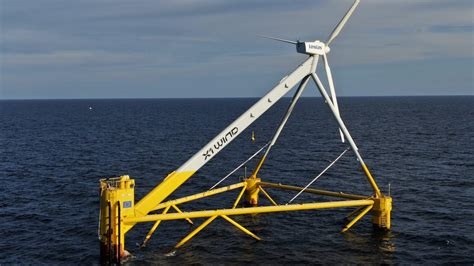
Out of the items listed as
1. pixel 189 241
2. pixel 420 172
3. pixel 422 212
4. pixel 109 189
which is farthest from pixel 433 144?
pixel 109 189

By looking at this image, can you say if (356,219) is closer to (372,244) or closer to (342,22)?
(372,244)

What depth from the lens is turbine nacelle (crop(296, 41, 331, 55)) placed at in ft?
120

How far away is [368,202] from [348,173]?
3035 cm

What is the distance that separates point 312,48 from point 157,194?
16.7 m

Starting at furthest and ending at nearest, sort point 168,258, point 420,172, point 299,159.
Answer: point 299,159 → point 420,172 → point 168,258

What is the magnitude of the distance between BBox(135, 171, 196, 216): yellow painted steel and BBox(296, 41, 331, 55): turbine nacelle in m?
13.2

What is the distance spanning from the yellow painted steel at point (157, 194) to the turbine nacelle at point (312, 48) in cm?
1323

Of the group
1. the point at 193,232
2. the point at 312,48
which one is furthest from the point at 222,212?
the point at 312,48

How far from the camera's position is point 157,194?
33.2 metres

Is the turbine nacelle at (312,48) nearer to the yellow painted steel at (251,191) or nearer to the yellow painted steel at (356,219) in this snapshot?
the yellow painted steel at (356,219)

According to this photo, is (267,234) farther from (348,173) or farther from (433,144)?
(433,144)

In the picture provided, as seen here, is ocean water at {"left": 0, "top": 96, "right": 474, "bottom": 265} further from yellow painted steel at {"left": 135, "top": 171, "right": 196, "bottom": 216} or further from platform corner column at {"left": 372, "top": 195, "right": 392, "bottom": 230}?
yellow painted steel at {"left": 135, "top": 171, "right": 196, "bottom": 216}

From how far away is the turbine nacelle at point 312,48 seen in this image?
120 ft

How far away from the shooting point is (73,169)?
241 feet
